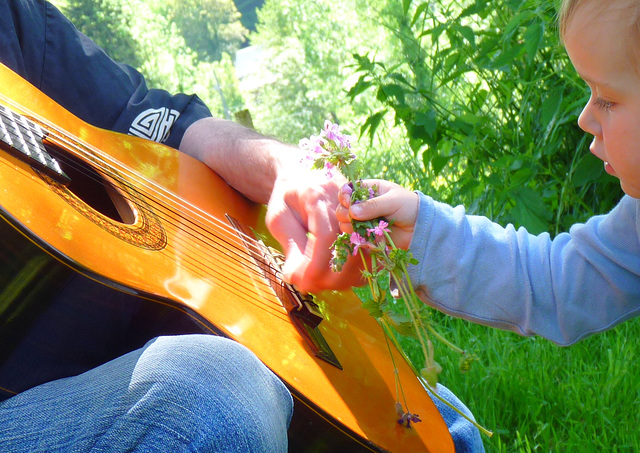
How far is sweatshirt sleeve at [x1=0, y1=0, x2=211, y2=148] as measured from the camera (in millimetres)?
1785

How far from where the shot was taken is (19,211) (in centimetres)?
106

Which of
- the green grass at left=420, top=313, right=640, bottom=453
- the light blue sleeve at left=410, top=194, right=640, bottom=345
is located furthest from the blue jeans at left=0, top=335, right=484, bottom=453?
the green grass at left=420, top=313, right=640, bottom=453

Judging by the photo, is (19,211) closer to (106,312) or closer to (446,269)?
(106,312)

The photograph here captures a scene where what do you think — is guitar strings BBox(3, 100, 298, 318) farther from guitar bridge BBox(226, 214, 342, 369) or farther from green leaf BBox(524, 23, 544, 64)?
green leaf BBox(524, 23, 544, 64)

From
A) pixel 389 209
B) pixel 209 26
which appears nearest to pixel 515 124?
pixel 389 209

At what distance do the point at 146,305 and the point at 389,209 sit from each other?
469mm

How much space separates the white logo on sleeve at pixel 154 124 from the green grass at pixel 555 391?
3.39 ft

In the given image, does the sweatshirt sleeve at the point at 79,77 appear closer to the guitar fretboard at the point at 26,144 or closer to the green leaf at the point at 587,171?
the guitar fretboard at the point at 26,144

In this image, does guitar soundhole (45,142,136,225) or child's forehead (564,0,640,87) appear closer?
child's forehead (564,0,640,87)

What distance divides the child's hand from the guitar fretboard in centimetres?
53

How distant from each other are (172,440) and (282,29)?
84.7 feet

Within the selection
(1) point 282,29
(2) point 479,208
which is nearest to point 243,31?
(1) point 282,29

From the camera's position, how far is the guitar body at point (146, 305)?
1044 millimetres

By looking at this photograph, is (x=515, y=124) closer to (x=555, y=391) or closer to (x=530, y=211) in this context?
(x=530, y=211)
